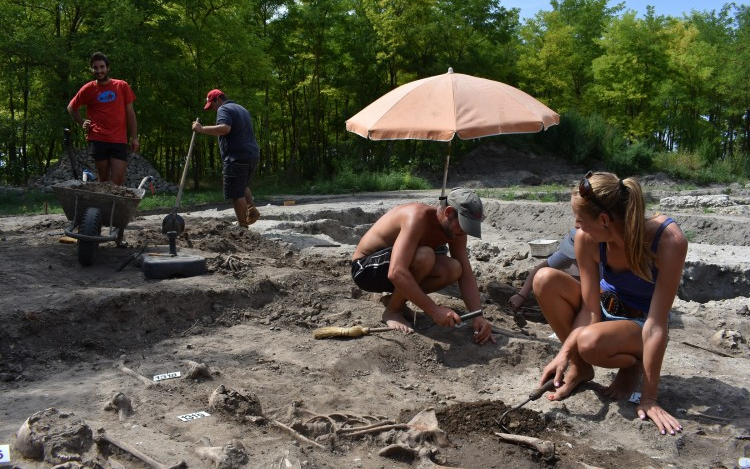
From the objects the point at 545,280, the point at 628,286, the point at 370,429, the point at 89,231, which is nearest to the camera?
the point at 370,429

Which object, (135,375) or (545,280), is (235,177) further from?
(545,280)

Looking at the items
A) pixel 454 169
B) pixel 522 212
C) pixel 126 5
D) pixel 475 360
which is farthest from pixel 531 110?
pixel 454 169

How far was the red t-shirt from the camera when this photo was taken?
730 centimetres

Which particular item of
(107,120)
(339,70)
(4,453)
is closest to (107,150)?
(107,120)

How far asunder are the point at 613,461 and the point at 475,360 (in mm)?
1448

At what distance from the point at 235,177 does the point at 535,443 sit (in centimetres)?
559

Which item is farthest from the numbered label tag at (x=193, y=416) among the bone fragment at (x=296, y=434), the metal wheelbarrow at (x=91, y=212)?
the metal wheelbarrow at (x=91, y=212)

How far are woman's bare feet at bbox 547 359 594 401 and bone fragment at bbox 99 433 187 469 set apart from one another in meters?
2.05

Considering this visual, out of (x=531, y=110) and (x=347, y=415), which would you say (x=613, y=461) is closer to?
(x=347, y=415)

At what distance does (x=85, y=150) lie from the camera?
17.7 m

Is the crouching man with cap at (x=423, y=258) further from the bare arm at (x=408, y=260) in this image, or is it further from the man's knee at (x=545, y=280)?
the man's knee at (x=545, y=280)

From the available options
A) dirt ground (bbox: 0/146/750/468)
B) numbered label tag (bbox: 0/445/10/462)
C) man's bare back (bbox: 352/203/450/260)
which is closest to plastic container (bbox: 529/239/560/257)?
dirt ground (bbox: 0/146/750/468)

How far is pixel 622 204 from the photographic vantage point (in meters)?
3.25

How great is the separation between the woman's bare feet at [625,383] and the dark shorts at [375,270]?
158 centimetres
